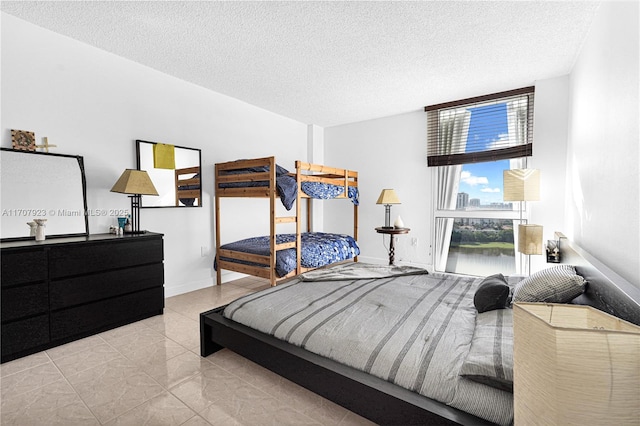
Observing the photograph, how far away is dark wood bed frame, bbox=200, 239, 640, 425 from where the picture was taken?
3.78 feet

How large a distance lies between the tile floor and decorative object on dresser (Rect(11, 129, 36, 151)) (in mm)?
1612

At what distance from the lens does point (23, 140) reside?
95.7 inches

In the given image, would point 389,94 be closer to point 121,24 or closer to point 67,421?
point 121,24

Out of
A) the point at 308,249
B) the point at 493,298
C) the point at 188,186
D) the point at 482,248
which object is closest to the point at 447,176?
the point at 482,248

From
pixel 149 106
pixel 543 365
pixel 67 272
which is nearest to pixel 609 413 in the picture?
pixel 543 365

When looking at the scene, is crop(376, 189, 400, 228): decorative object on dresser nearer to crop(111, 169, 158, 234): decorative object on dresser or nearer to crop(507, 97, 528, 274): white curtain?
crop(507, 97, 528, 274): white curtain

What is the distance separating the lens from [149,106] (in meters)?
3.25

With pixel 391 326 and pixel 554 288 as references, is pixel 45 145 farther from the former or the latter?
pixel 554 288

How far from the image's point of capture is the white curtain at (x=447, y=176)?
4.25m

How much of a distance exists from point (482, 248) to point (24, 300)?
483cm

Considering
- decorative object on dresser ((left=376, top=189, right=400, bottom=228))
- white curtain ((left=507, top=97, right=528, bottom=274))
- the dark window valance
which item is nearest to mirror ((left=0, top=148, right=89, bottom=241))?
decorative object on dresser ((left=376, top=189, right=400, bottom=228))

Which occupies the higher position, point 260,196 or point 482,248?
point 260,196

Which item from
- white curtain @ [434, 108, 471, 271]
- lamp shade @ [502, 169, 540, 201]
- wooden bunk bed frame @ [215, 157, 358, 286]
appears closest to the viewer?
lamp shade @ [502, 169, 540, 201]

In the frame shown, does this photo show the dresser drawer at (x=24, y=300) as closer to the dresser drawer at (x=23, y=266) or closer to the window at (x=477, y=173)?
the dresser drawer at (x=23, y=266)
